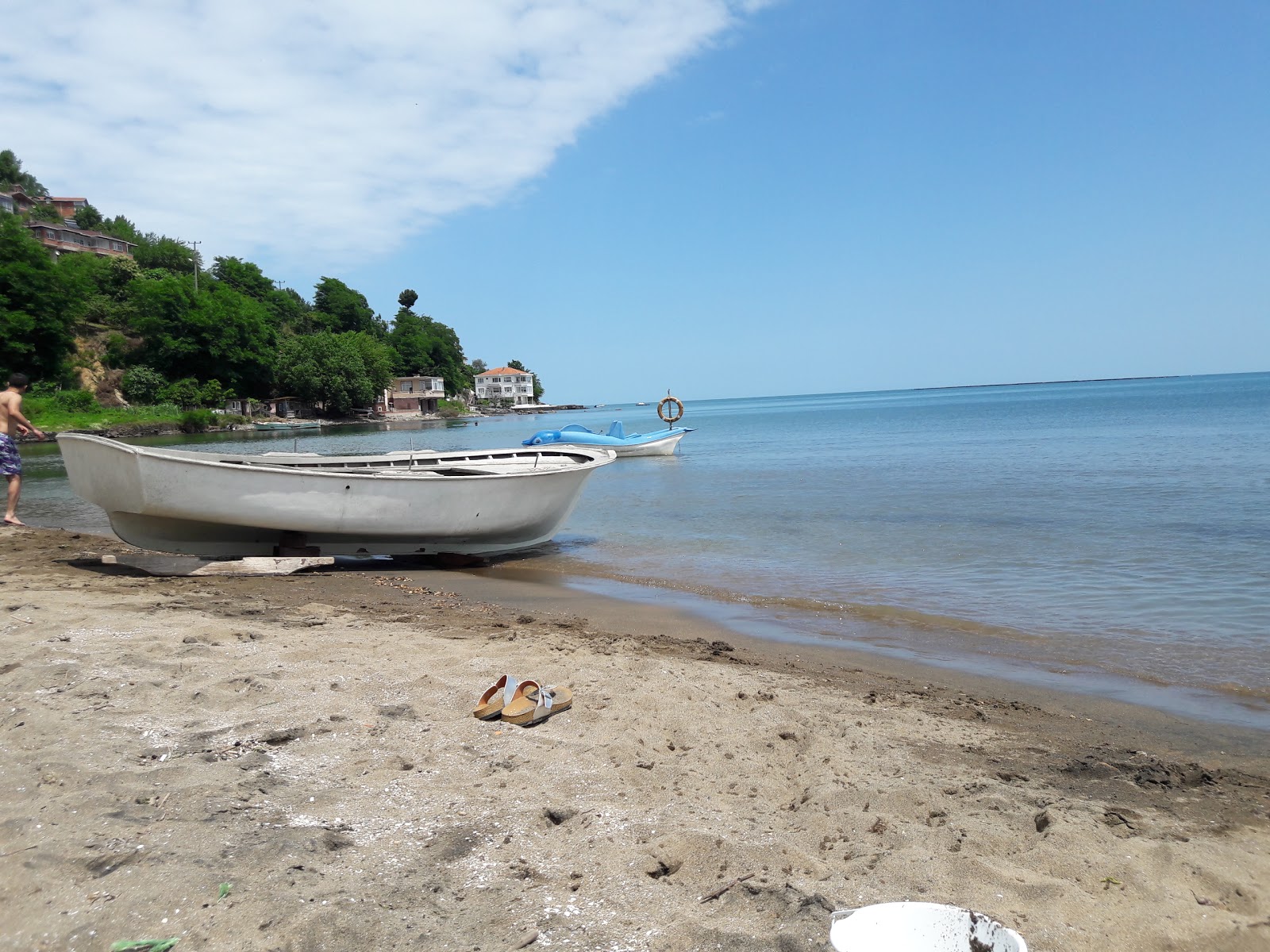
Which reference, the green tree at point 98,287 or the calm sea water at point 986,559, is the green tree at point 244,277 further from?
the calm sea water at point 986,559

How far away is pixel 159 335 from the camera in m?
70.2

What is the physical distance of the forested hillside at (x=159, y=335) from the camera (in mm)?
55938

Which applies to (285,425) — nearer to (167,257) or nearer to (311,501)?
(167,257)

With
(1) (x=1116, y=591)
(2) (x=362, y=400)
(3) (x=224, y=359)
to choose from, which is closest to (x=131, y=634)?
(1) (x=1116, y=591)

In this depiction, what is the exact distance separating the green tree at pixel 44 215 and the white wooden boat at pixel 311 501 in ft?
344

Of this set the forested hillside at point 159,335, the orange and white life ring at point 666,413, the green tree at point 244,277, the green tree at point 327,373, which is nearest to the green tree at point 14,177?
the forested hillside at point 159,335

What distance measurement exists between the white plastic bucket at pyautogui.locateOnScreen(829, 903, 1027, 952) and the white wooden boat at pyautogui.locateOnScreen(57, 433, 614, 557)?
790 centimetres

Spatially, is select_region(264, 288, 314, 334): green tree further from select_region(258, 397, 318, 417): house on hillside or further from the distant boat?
the distant boat

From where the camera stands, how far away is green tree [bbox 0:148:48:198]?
110250 millimetres

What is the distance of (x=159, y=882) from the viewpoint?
234cm

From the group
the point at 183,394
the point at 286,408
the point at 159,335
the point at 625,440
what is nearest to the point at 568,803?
the point at 625,440

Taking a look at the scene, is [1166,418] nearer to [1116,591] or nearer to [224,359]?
[1116,591]

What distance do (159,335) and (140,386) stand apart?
625cm

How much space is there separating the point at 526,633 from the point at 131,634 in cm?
259
